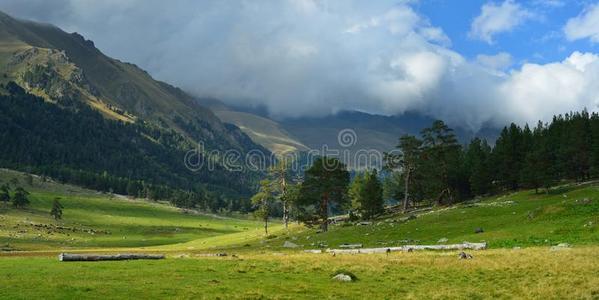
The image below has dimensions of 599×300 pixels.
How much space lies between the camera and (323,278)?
3173 centimetres

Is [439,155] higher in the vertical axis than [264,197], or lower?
higher

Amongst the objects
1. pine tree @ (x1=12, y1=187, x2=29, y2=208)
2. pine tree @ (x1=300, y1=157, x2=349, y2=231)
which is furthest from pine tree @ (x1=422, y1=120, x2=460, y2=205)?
pine tree @ (x1=12, y1=187, x2=29, y2=208)

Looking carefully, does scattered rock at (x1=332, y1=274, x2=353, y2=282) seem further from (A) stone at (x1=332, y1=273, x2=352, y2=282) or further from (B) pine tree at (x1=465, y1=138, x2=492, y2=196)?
(B) pine tree at (x1=465, y1=138, x2=492, y2=196)

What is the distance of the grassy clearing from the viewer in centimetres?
2534

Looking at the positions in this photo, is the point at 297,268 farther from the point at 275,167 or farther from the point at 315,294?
the point at 275,167

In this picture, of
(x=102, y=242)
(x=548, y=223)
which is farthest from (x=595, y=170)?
(x=102, y=242)

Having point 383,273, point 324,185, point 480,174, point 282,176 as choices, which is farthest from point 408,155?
point 383,273

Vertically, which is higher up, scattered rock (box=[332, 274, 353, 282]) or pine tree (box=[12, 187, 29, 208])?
pine tree (box=[12, 187, 29, 208])

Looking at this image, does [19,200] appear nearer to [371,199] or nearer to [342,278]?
[371,199]

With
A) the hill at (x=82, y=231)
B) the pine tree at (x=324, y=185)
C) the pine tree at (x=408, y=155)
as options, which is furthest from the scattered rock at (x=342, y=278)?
the hill at (x=82, y=231)

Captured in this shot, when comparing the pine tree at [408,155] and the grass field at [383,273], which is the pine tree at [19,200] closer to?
the pine tree at [408,155]

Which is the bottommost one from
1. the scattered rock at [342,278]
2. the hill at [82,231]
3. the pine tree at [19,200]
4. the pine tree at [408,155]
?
the scattered rock at [342,278]

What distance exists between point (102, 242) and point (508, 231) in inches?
3873

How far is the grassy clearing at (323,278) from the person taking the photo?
25.3 m
